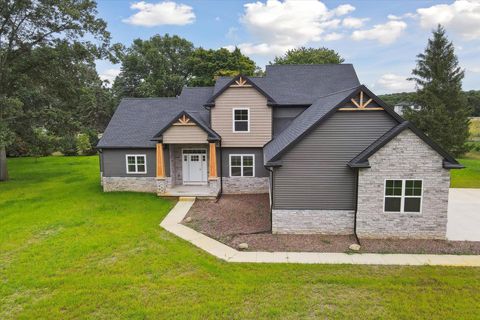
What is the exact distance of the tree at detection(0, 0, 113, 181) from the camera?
20953 mm

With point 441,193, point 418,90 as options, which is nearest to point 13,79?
point 441,193

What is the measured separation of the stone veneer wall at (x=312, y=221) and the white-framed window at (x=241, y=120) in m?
7.77

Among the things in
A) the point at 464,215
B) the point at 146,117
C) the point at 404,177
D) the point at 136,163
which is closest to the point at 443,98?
the point at 464,215

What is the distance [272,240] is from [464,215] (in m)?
9.80

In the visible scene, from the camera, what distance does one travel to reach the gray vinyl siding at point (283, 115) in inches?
730

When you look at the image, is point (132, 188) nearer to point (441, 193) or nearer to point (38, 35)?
point (38, 35)

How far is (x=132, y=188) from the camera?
18938mm

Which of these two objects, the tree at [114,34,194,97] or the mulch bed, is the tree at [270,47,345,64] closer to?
the tree at [114,34,194,97]

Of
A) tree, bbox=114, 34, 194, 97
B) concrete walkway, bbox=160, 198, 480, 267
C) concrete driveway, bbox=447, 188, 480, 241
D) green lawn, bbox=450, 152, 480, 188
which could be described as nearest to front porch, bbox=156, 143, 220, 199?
concrete walkway, bbox=160, 198, 480, 267

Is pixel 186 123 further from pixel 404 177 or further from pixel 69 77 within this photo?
pixel 69 77

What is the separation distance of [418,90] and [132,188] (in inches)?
1338

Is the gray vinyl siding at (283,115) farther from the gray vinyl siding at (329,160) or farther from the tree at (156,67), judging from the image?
the tree at (156,67)

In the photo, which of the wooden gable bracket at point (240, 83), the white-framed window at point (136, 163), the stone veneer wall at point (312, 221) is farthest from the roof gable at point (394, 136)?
the white-framed window at point (136, 163)

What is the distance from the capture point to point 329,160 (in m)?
11.3
